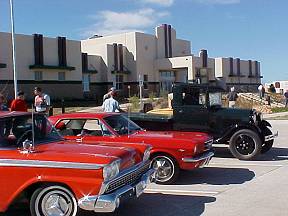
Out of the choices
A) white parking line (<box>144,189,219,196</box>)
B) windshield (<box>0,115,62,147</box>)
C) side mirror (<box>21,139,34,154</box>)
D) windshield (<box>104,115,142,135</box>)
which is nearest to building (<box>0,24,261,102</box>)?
windshield (<box>104,115,142,135</box>)

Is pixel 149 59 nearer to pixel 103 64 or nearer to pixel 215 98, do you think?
pixel 103 64

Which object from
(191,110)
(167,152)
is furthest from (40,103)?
(167,152)

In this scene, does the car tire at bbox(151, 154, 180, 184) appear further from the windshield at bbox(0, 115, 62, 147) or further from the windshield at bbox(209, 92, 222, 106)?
the windshield at bbox(209, 92, 222, 106)

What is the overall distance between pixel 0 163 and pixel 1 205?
0.54 meters

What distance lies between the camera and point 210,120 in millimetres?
12305

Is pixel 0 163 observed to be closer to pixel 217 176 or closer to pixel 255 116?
pixel 217 176

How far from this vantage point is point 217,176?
32.7 feet

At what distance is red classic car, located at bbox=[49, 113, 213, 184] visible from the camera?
892cm

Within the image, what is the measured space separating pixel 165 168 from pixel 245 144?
12.1ft

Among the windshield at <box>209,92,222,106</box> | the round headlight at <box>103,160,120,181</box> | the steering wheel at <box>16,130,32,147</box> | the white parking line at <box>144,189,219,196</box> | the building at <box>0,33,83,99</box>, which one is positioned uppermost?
the building at <box>0,33,83,99</box>

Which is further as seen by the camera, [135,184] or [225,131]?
[225,131]

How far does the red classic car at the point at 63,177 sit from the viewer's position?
593 cm

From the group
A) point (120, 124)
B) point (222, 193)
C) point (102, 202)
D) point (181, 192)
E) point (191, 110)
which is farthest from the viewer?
point (191, 110)

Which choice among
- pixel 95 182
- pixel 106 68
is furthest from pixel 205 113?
pixel 106 68
